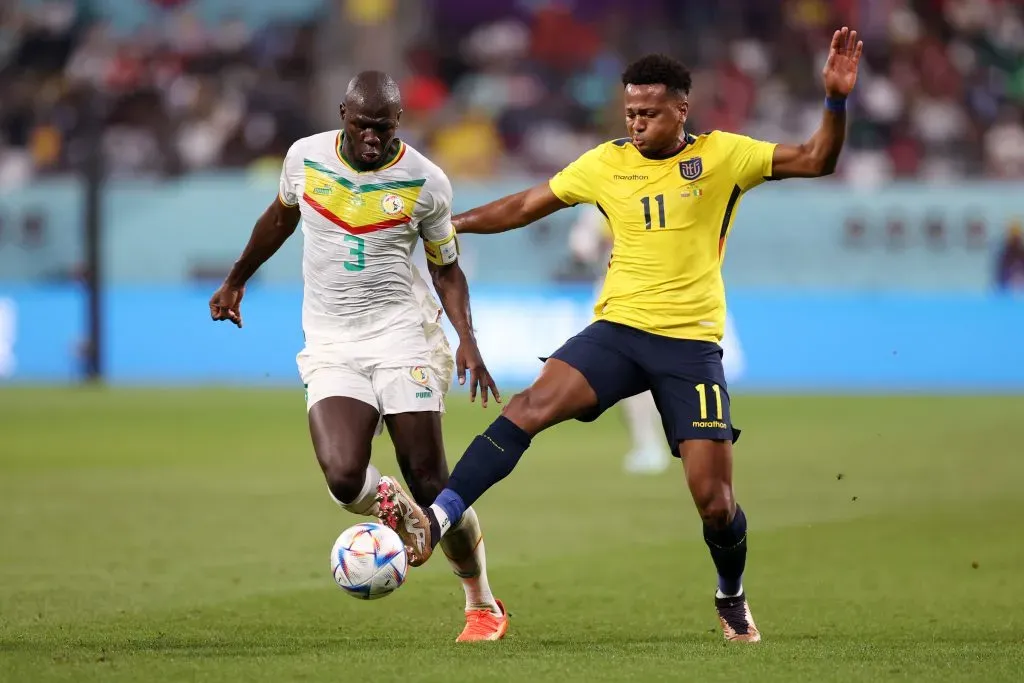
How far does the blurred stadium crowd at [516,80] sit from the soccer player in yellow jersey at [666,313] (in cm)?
1616

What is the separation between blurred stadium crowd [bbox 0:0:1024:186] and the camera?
2450 cm

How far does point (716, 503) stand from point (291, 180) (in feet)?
7.66

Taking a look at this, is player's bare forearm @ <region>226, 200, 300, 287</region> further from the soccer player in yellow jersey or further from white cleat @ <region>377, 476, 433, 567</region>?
white cleat @ <region>377, 476, 433, 567</region>

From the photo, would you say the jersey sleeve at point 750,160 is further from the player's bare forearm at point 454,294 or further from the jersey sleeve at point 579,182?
the player's bare forearm at point 454,294

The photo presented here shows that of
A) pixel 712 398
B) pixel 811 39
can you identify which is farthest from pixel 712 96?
pixel 712 398

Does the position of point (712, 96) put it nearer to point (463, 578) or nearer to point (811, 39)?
point (811, 39)

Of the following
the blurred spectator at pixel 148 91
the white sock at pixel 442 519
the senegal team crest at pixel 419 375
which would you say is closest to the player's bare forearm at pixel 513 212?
the senegal team crest at pixel 419 375

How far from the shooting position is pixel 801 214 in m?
22.8

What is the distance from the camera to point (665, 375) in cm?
696

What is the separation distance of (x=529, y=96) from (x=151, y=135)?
594 centimetres

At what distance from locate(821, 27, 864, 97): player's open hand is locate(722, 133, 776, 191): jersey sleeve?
1.61 feet

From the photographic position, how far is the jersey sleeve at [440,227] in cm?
713

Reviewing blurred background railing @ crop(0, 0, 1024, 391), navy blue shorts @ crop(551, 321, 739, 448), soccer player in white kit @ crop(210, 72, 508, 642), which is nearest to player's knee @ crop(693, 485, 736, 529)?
navy blue shorts @ crop(551, 321, 739, 448)

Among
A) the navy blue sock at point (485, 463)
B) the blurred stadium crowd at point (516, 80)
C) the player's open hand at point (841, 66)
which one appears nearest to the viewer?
the player's open hand at point (841, 66)
